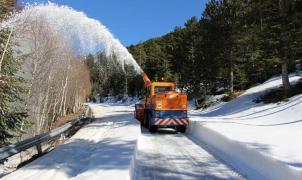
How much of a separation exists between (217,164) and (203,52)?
128ft

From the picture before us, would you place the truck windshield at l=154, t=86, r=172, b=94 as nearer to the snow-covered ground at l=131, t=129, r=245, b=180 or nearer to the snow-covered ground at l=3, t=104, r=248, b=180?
the snow-covered ground at l=131, t=129, r=245, b=180

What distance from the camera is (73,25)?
16422 millimetres

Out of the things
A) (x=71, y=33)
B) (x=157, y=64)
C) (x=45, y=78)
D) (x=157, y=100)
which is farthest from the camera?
(x=157, y=64)

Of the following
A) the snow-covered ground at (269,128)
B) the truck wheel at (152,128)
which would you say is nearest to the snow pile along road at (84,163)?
the snow-covered ground at (269,128)

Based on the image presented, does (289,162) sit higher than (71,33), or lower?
lower

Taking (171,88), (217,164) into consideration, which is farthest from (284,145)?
(171,88)

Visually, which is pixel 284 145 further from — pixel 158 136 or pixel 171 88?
pixel 171 88

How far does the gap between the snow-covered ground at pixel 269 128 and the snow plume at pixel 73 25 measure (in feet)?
18.1

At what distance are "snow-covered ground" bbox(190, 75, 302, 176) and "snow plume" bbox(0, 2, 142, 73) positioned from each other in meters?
5.52

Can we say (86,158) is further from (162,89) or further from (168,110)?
(162,89)

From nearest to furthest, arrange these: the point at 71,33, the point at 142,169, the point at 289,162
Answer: the point at 289,162 < the point at 142,169 < the point at 71,33

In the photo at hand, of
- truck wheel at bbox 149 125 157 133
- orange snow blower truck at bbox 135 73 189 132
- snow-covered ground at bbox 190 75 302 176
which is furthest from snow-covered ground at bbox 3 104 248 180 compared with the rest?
truck wheel at bbox 149 125 157 133

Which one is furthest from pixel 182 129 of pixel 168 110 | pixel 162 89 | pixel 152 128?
pixel 162 89

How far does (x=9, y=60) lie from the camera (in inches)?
827
